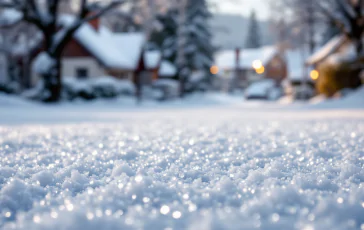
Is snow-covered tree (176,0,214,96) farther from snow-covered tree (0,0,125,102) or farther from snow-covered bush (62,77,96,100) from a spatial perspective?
snow-covered tree (0,0,125,102)

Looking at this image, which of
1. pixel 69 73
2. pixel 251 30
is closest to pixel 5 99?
pixel 69 73

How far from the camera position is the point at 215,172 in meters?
2.31

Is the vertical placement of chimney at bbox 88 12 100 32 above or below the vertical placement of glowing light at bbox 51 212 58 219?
above

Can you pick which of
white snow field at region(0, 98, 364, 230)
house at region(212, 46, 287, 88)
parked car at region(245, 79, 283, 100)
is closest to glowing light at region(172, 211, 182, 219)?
white snow field at region(0, 98, 364, 230)

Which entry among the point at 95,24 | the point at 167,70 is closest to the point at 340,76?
the point at 95,24

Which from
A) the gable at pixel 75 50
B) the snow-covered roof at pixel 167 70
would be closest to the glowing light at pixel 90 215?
the gable at pixel 75 50

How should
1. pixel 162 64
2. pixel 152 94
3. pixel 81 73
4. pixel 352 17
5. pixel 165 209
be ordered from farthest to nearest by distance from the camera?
1. pixel 162 64
2. pixel 81 73
3. pixel 152 94
4. pixel 352 17
5. pixel 165 209

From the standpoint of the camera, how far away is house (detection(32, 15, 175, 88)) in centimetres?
2564

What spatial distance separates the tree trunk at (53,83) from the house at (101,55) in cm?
800

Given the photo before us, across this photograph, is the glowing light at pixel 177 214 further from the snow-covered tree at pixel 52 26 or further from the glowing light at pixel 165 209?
the snow-covered tree at pixel 52 26

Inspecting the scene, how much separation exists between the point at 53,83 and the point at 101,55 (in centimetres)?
957

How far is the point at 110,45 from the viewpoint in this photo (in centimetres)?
2877

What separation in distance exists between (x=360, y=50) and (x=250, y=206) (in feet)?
65.0

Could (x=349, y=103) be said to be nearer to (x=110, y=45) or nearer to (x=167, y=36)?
(x=110, y=45)
